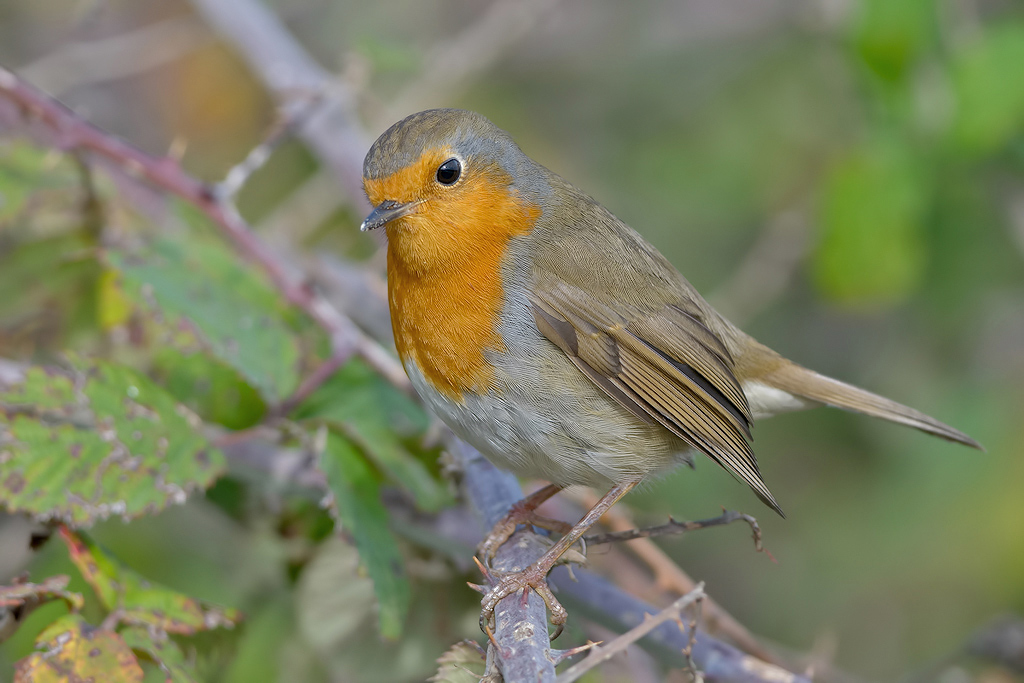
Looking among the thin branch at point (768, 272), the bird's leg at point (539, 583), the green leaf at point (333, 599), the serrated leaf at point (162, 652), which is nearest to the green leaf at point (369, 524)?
the bird's leg at point (539, 583)

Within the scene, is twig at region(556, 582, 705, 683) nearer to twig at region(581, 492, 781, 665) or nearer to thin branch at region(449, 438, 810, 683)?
thin branch at region(449, 438, 810, 683)

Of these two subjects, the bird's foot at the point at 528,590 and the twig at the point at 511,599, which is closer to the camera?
the twig at the point at 511,599

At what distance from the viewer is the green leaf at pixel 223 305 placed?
8.45 ft

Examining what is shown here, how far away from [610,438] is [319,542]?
3.22ft

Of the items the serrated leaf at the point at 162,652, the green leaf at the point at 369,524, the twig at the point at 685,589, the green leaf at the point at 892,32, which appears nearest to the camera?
the serrated leaf at the point at 162,652

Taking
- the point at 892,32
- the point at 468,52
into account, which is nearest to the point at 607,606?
the point at 892,32

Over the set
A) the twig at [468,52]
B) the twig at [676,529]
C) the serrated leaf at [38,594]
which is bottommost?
the serrated leaf at [38,594]

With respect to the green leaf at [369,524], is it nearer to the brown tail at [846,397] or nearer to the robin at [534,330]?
the robin at [534,330]

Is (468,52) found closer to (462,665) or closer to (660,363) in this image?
(660,363)

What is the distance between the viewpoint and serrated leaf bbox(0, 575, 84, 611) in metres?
1.88

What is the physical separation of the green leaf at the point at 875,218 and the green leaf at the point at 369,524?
2.40m

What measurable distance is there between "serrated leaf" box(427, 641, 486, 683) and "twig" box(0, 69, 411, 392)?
3.77 feet

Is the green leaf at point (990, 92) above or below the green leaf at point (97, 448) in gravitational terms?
above

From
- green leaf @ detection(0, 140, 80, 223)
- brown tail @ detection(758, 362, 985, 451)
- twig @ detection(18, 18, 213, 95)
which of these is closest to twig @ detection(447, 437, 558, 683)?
brown tail @ detection(758, 362, 985, 451)
